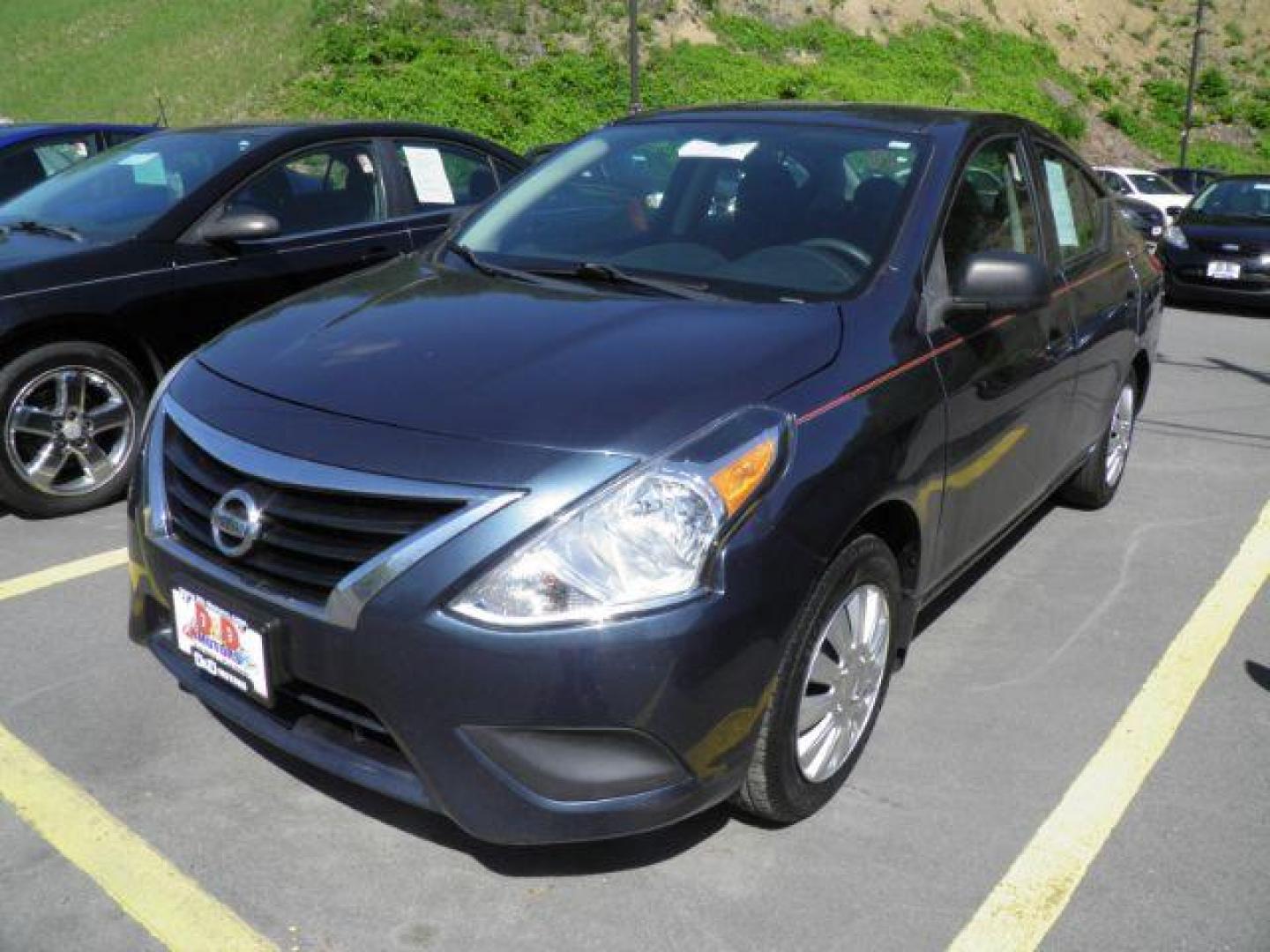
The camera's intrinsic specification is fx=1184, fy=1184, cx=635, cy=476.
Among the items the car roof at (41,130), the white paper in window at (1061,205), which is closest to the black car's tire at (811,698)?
the white paper in window at (1061,205)

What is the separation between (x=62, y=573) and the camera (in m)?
4.23

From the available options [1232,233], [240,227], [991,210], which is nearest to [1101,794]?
[991,210]

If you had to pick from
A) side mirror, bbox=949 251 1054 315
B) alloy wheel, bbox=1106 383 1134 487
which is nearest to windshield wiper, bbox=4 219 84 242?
side mirror, bbox=949 251 1054 315

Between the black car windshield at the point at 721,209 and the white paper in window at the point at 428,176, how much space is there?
2.03 meters

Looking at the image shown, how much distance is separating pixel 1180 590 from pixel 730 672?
2.80m

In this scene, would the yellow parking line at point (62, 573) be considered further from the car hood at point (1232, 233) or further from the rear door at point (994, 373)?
the car hood at point (1232, 233)

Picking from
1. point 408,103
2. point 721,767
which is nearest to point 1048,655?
point 721,767

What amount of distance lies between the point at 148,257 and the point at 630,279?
8.40 ft

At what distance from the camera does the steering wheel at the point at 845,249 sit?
3115mm

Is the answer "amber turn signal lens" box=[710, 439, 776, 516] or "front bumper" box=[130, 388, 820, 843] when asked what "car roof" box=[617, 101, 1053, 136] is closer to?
"amber turn signal lens" box=[710, 439, 776, 516]

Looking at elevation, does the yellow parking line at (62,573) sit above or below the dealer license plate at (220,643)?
below

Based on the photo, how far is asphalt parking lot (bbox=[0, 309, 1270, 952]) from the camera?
2.47 metres

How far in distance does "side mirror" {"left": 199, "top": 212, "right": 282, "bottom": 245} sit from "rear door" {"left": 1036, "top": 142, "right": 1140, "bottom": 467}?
3006 millimetres

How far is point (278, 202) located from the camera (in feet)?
17.5
